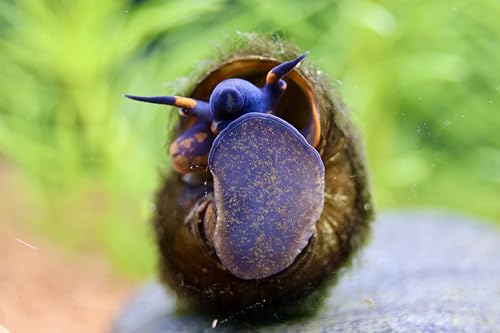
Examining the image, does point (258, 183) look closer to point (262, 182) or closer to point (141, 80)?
point (262, 182)

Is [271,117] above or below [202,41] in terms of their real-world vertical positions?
→ above

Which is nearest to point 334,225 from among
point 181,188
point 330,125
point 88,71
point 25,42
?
point 330,125

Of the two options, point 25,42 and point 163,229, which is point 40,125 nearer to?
point 25,42

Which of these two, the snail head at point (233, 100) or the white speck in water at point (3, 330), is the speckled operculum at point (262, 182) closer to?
the snail head at point (233, 100)

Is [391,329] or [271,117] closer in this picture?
[271,117]

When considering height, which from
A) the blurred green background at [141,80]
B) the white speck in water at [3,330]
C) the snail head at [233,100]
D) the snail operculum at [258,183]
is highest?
the snail head at [233,100]

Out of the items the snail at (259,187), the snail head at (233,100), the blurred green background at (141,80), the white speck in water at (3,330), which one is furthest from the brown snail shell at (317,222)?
the blurred green background at (141,80)
